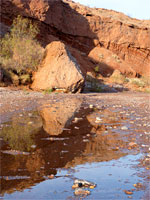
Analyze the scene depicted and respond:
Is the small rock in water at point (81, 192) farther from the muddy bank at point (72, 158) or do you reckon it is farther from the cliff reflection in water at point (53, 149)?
the cliff reflection in water at point (53, 149)

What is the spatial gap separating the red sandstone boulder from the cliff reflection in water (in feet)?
67.4

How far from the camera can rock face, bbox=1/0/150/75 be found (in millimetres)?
23653

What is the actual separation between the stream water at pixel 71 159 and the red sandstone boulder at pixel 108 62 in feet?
68.0

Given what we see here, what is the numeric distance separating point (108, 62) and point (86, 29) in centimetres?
455

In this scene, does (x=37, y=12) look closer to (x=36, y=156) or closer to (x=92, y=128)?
(x=92, y=128)

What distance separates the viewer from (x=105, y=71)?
26.0 m

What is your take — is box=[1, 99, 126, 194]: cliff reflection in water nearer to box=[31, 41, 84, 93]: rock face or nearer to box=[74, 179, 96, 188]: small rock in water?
box=[74, 179, 96, 188]: small rock in water

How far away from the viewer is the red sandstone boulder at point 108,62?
26375mm

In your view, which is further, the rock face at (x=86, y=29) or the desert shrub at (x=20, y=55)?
the rock face at (x=86, y=29)

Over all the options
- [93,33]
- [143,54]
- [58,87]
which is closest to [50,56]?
[58,87]

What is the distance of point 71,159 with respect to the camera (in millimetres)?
3449

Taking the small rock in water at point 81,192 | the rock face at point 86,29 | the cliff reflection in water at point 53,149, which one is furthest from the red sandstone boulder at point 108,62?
the small rock in water at point 81,192

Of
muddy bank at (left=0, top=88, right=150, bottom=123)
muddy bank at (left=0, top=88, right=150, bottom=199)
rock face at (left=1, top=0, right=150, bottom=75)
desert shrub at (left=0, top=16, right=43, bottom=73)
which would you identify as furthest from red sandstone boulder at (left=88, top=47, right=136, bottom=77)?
muddy bank at (left=0, top=88, right=150, bottom=199)

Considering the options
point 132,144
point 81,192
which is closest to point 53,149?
point 132,144
